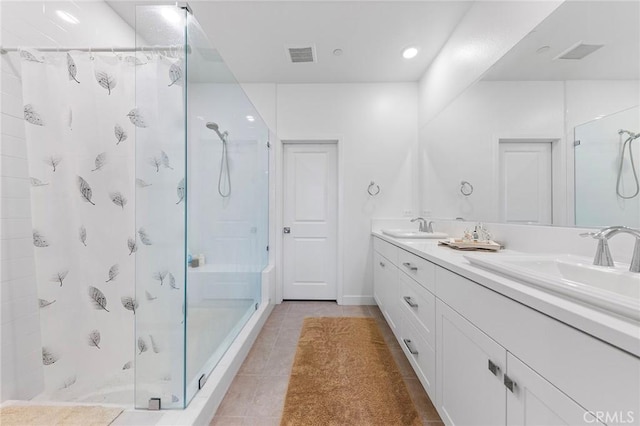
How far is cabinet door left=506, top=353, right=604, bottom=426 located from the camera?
0.52 meters

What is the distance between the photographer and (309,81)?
2.92 m

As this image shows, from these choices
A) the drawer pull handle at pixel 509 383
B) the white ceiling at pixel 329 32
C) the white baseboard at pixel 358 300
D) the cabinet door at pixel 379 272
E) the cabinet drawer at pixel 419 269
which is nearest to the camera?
the drawer pull handle at pixel 509 383

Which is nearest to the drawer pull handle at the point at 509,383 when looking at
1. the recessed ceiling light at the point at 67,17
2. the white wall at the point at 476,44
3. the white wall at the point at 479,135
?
the white wall at the point at 479,135

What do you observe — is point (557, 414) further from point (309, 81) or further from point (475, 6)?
point (309, 81)

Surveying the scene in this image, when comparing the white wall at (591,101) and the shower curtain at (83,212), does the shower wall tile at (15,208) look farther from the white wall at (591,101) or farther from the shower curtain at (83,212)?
the white wall at (591,101)

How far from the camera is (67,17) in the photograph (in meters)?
1.59

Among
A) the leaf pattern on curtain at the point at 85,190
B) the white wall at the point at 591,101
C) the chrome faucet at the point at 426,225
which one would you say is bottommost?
the chrome faucet at the point at 426,225

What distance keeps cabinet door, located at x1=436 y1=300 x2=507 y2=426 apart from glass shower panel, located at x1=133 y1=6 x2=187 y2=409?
116 cm

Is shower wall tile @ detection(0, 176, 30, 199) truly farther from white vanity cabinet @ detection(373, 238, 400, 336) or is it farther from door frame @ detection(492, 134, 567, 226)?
door frame @ detection(492, 134, 567, 226)

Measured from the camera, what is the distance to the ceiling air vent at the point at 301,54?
7.71 feet

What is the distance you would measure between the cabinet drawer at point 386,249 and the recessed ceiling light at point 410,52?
1789 millimetres

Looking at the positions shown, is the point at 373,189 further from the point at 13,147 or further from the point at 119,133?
the point at 13,147

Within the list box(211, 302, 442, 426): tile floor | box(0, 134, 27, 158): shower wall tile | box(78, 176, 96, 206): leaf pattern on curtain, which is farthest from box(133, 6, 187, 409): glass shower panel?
box(0, 134, 27, 158): shower wall tile

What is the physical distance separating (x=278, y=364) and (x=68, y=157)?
68.7 inches
